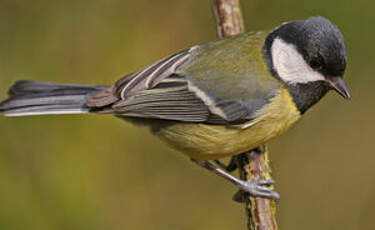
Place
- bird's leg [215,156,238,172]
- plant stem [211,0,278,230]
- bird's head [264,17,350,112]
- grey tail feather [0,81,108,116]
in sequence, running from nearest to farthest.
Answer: bird's head [264,17,350,112]
plant stem [211,0,278,230]
grey tail feather [0,81,108,116]
bird's leg [215,156,238,172]

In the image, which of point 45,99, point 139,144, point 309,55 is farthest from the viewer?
point 139,144

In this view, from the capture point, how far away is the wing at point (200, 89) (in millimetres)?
2494

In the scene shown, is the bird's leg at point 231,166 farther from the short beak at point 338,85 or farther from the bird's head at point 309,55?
the short beak at point 338,85

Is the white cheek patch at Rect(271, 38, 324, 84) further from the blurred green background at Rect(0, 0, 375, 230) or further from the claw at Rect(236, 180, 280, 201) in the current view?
the blurred green background at Rect(0, 0, 375, 230)

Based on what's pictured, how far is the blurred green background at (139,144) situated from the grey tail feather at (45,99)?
374 millimetres

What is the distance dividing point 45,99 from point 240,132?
1.09m

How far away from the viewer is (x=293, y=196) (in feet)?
11.1

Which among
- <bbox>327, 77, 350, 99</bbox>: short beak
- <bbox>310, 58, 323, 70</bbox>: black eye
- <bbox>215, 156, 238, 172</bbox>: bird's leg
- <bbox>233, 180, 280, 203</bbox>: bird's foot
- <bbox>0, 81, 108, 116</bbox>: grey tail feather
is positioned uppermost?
<bbox>0, 81, 108, 116</bbox>: grey tail feather

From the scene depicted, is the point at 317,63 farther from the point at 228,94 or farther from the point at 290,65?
→ the point at 228,94

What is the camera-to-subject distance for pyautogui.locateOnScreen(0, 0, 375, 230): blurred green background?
10.0ft

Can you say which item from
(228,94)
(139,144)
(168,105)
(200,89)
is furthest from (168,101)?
(139,144)

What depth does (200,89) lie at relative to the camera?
8.37 feet

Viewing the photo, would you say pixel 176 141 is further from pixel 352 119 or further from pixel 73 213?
pixel 352 119

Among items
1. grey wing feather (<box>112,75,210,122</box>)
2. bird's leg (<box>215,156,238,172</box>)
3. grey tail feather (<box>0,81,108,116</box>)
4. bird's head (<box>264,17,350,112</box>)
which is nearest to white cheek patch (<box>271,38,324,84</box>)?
bird's head (<box>264,17,350,112</box>)
